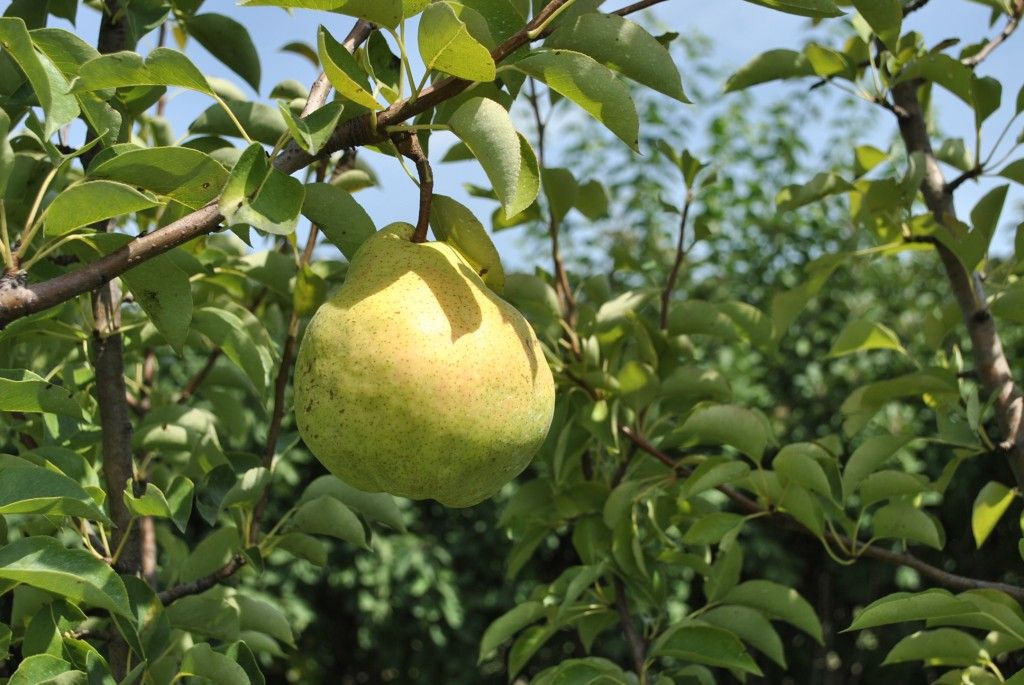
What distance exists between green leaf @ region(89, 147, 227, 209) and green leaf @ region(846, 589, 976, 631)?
816 millimetres

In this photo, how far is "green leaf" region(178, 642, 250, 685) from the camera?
113 centimetres

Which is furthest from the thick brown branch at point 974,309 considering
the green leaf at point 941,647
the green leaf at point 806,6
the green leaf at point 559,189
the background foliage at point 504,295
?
the green leaf at point 806,6

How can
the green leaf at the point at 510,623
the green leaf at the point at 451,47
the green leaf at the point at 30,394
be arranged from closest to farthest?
the green leaf at the point at 451,47
the green leaf at the point at 30,394
the green leaf at the point at 510,623

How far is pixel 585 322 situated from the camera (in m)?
1.80

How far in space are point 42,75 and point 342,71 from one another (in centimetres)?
30

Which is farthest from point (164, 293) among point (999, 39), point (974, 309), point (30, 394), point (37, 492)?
point (999, 39)

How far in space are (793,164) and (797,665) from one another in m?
3.10

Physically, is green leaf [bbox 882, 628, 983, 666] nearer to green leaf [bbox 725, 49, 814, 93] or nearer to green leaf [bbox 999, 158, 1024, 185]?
green leaf [bbox 999, 158, 1024, 185]

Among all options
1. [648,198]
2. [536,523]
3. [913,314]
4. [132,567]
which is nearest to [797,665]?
[913,314]

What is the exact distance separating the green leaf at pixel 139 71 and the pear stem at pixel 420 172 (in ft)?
0.60

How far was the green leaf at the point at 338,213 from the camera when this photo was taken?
1144 mm

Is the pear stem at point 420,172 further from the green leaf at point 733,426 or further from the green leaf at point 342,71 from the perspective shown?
the green leaf at point 733,426

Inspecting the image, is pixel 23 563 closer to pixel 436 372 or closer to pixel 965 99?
pixel 436 372

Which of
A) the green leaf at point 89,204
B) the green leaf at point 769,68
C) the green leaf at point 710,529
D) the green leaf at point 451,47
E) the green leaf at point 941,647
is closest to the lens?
the green leaf at point 451,47
